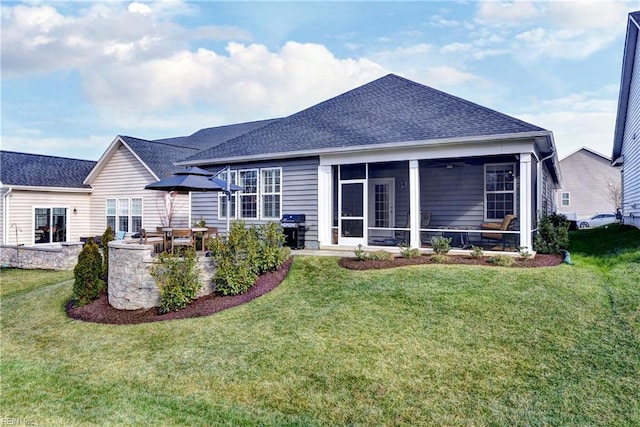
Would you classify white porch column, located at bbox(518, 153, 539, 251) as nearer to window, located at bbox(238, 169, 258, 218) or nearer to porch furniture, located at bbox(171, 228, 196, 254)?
porch furniture, located at bbox(171, 228, 196, 254)

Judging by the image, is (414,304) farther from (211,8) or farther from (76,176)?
(76,176)

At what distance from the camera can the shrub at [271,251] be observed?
29.6 ft

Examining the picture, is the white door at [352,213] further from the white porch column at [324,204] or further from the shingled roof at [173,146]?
the shingled roof at [173,146]

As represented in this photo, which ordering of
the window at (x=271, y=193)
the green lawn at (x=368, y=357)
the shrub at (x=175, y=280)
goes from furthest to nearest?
the window at (x=271, y=193) → the shrub at (x=175, y=280) → the green lawn at (x=368, y=357)

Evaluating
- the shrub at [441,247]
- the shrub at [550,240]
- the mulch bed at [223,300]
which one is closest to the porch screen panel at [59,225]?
the mulch bed at [223,300]

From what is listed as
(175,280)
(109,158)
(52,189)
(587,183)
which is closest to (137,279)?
(175,280)

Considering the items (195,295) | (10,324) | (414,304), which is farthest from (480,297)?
(10,324)

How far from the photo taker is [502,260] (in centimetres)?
849

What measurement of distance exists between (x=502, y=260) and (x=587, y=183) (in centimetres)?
3187

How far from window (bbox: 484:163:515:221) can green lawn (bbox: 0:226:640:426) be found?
398 centimetres

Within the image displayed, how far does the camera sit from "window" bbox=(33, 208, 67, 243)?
17078mm

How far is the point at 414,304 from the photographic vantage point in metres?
6.70

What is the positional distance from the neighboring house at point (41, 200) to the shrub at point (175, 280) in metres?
12.4

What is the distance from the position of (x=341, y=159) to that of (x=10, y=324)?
8648 mm
